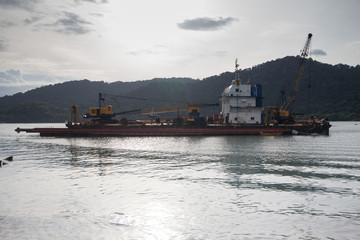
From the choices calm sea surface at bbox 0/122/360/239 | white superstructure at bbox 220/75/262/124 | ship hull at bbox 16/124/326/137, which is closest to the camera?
calm sea surface at bbox 0/122/360/239

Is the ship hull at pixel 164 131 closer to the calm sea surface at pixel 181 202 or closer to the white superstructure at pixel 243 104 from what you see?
the white superstructure at pixel 243 104

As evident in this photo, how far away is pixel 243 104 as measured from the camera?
206ft

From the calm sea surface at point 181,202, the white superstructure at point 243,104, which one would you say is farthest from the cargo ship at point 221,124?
the calm sea surface at point 181,202

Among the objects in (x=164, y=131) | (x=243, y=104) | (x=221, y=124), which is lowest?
(x=164, y=131)

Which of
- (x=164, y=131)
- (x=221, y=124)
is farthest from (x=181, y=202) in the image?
(x=221, y=124)

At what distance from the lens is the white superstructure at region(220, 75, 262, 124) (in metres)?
62.7

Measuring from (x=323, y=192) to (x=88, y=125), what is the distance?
173ft

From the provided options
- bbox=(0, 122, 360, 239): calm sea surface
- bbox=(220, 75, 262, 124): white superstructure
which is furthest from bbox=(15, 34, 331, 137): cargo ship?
bbox=(0, 122, 360, 239): calm sea surface

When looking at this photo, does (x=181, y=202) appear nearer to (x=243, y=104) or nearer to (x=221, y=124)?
(x=221, y=124)

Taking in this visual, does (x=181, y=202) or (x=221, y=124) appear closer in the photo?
(x=181, y=202)

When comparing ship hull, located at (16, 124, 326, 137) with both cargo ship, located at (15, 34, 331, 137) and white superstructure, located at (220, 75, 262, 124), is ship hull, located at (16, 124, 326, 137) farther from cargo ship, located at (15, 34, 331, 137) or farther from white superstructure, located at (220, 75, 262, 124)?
white superstructure, located at (220, 75, 262, 124)

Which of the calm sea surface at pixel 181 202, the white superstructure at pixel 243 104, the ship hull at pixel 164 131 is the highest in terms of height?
the white superstructure at pixel 243 104

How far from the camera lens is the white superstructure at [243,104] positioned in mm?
62656

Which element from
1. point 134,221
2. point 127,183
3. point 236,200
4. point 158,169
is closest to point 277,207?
point 236,200
